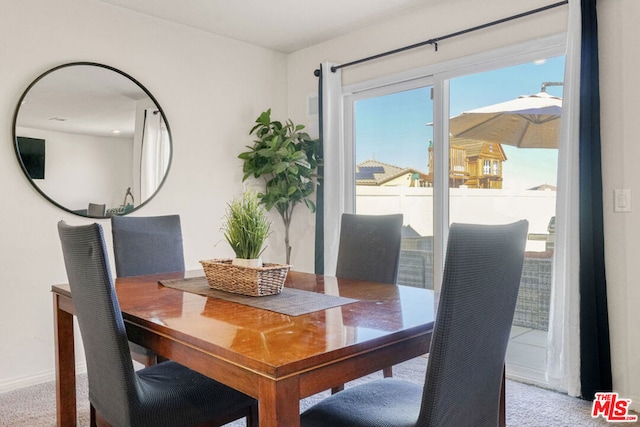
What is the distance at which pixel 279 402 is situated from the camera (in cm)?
109

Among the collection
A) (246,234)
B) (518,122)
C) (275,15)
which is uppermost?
(275,15)

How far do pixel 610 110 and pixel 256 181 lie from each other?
2661 mm

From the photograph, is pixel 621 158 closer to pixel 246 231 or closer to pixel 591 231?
pixel 591 231

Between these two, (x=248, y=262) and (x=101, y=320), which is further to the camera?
(x=248, y=262)

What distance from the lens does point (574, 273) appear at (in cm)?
260

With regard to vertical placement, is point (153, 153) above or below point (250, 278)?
above

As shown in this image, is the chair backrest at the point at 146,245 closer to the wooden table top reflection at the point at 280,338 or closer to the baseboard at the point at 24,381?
the wooden table top reflection at the point at 280,338

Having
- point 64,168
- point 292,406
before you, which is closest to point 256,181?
point 64,168

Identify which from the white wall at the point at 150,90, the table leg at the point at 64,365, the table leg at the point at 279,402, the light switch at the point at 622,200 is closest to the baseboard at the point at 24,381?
the white wall at the point at 150,90

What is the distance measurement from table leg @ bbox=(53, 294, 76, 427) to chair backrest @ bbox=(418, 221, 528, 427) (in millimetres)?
1657

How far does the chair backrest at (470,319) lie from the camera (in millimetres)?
1156

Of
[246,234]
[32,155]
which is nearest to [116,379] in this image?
[246,234]

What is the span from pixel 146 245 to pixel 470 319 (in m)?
1.98

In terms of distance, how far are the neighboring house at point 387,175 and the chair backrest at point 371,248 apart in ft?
3.39
